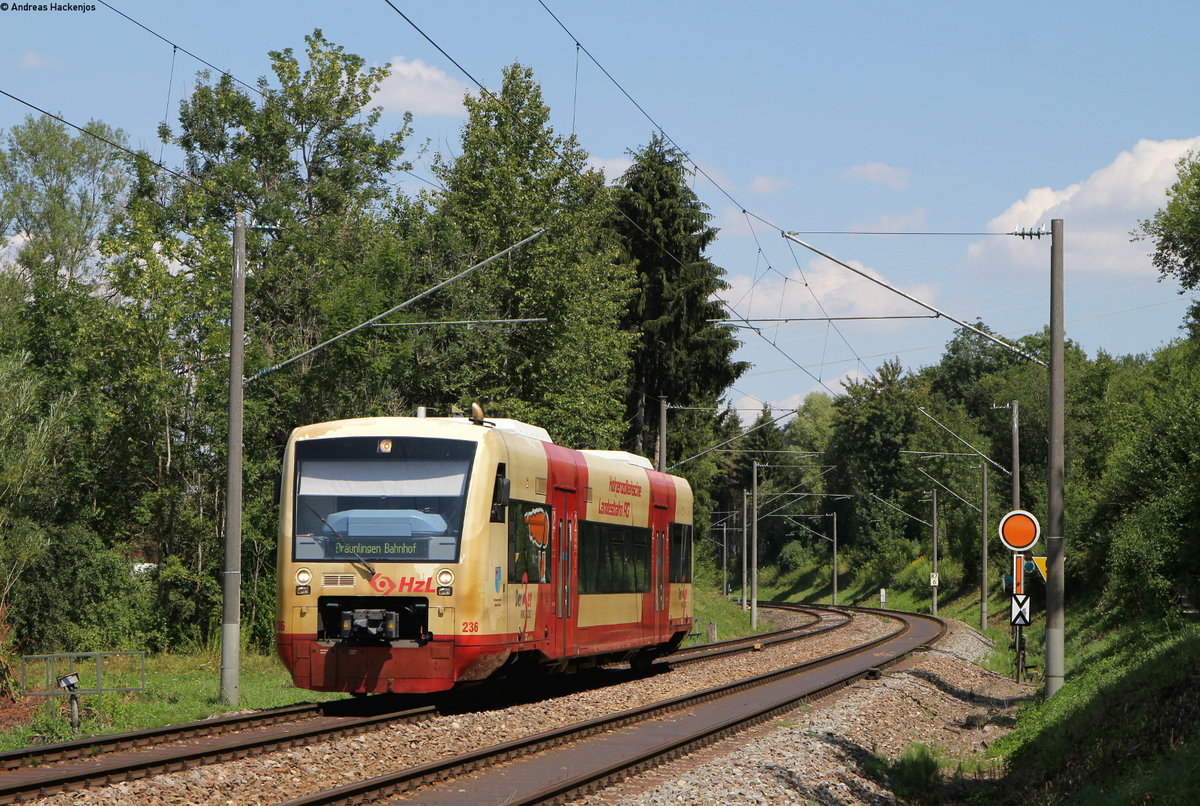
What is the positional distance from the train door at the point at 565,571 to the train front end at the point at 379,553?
8.95ft

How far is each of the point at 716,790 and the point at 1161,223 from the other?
180 ft

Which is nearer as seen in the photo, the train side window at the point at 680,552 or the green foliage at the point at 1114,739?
the green foliage at the point at 1114,739

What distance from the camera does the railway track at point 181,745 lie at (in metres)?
11.8

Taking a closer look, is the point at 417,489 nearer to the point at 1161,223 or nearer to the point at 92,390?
the point at 92,390

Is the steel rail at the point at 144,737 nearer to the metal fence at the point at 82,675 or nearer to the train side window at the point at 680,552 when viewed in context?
the metal fence at the point at 82,675

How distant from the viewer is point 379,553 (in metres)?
16.8

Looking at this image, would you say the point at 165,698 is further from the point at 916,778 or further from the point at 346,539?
the point at 916,778

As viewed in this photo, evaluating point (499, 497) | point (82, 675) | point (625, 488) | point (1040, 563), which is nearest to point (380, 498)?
point (499, 497)

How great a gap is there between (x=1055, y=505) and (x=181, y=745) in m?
12.3

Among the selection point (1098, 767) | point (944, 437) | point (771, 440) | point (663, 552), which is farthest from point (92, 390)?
point (771, 440)

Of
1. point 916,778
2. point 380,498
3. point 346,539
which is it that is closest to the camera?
point 916,778

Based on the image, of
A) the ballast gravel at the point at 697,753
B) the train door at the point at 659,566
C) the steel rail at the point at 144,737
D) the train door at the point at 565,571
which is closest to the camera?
the ballast gravel at the point at 697,753

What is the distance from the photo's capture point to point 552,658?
19.3 meters

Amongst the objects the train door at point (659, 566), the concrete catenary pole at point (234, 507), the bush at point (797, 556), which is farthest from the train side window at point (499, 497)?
the bush at point (797, 556)
